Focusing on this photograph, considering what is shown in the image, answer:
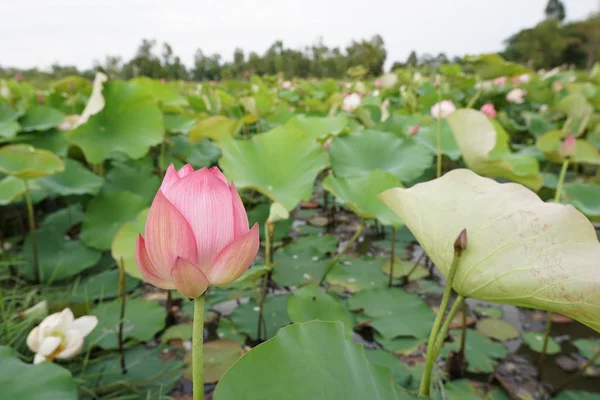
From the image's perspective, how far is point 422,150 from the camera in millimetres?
1393

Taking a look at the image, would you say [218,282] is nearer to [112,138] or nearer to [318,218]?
[112,138]

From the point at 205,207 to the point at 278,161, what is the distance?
823 mm

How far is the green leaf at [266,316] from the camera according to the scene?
1.02 m

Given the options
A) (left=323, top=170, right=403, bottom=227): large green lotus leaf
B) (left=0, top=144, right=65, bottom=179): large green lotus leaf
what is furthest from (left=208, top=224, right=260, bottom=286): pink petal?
(left=0, top=144, right=65, bottom=179): large green lotus leaf

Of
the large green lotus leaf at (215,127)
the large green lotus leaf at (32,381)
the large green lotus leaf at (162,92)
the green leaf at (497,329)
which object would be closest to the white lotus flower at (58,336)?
the large green lotus leaf at (32,381)

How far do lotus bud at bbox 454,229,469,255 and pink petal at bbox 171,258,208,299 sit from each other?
30cm

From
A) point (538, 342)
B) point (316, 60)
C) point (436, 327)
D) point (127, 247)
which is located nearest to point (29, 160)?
point (127, 247)

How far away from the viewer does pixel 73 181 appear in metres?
1.43

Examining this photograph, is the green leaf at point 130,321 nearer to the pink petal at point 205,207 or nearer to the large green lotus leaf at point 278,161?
the large green lotus leaf at point 278,161

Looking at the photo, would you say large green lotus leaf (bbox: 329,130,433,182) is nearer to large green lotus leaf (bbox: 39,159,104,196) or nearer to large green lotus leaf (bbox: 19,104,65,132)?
large green lotus leaf (bbox: 39,159,104,196)

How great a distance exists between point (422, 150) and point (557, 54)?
16154mm

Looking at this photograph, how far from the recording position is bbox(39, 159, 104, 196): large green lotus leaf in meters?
1.34

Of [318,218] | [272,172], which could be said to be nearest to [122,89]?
[272,172]

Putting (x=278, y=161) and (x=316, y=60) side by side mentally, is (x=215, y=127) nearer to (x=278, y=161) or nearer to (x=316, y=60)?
(x=278, y=161)
